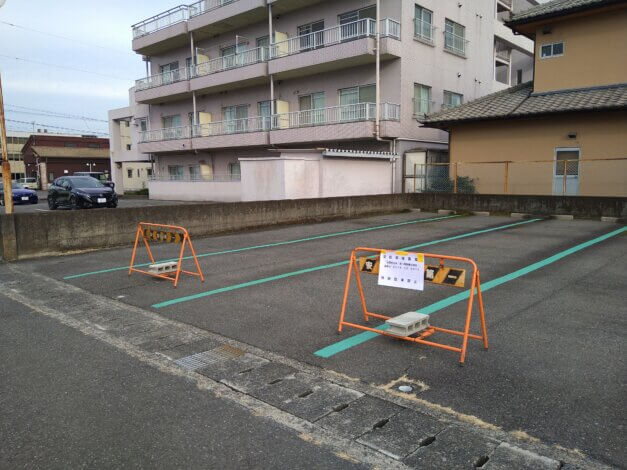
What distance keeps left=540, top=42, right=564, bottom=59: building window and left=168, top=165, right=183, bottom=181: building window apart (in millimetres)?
22674

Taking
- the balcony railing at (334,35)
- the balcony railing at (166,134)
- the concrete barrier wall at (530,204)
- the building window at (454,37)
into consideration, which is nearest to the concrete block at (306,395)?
the concrete barrier wall at (530,204)

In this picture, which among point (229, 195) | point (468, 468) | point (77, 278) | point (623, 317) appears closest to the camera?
point (468, 468)

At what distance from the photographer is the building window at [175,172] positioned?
3182cm

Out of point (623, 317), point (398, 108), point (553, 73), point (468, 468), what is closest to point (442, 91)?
point (398, 108)

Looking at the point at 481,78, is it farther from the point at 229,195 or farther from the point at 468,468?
the point at 468,468

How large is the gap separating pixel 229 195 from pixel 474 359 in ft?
71.9

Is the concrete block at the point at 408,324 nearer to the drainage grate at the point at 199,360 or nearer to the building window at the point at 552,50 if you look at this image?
the drainage grate at the point at 199,360

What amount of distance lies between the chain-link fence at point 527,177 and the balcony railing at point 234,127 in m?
8.88

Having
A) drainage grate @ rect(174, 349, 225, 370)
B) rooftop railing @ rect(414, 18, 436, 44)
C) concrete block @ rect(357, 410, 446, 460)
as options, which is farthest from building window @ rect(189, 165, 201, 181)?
concrete block @ rect(357, 410, 446, 460)

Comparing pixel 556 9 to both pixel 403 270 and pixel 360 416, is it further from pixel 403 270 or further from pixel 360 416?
pixel 360 416

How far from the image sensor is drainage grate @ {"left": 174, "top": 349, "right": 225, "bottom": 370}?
4.04 m

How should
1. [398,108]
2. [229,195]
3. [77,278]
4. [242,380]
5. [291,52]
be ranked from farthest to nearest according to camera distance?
[229,195] → [291,52] → [398,108] → [77,278] → [242,380]

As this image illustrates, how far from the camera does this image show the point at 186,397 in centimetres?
346

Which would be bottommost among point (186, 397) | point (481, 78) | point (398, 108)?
point (186, 397)
